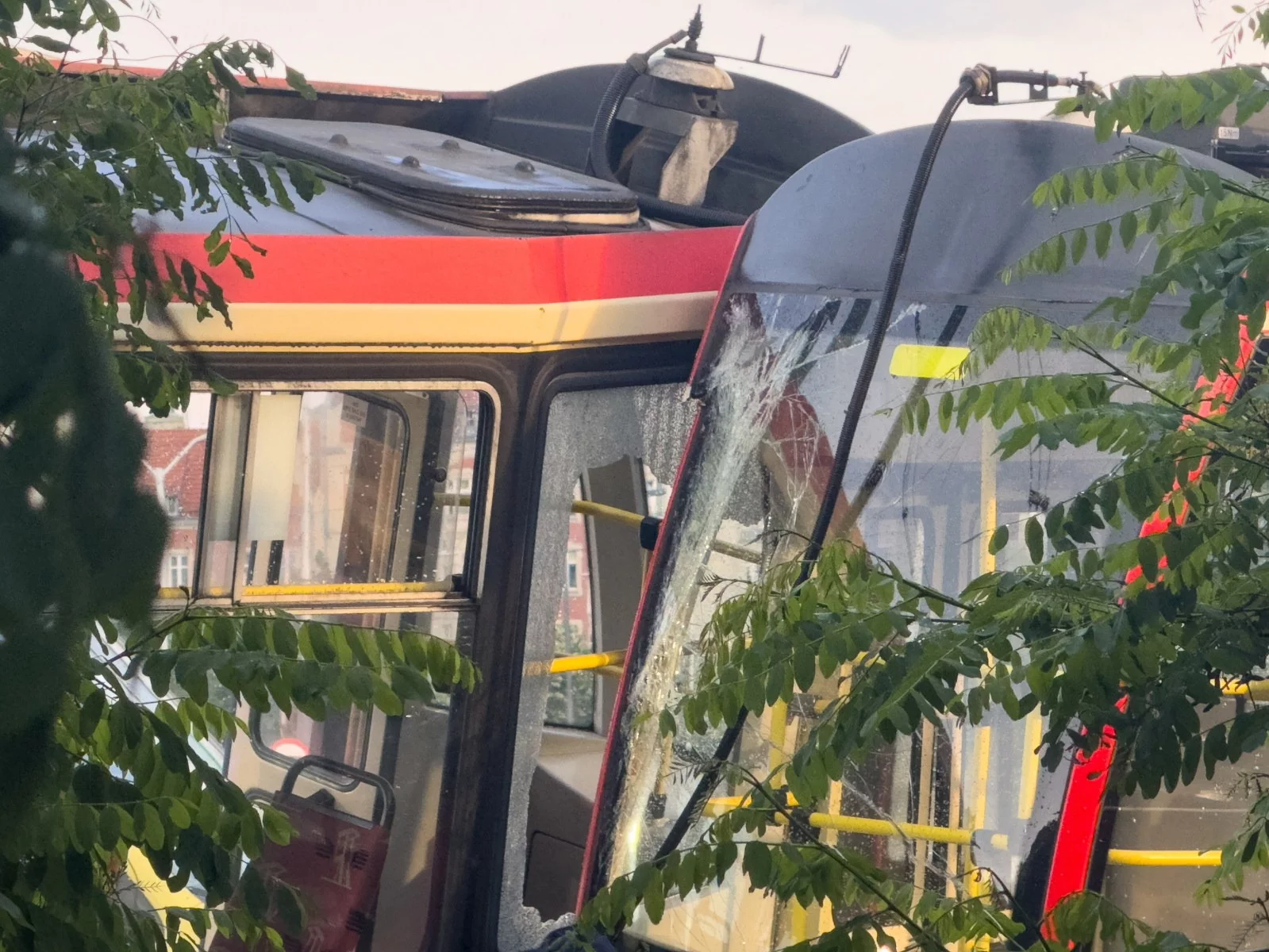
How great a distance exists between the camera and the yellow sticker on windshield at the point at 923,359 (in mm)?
3660

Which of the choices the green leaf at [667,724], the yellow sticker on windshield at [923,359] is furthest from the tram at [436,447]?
the green leaf at [667,724]

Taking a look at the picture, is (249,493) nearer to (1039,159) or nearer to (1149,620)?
(1039,159)

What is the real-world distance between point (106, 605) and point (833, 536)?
9.42 ft

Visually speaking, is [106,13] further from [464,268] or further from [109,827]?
[464,268]

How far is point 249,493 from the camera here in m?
3.76

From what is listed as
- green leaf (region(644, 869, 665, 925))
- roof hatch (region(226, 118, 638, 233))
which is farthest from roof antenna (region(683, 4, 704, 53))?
green leaf (region(644, 869, 665, 925))

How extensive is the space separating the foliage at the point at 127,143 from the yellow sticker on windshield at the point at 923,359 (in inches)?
69.8

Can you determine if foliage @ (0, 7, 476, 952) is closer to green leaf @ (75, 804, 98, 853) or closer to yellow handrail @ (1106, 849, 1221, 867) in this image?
green leaf @ (75, 804, 98, 853)

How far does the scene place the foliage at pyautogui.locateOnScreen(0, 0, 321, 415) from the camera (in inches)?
69.7

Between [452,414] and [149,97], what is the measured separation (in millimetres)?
2026

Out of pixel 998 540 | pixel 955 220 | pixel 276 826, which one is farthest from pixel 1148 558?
pixel 955 220

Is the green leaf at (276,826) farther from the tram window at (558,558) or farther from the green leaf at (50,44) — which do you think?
the tram window at (558,558)

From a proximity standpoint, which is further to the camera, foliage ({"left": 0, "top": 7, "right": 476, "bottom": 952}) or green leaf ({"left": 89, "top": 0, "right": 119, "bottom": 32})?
green leaf ({"left": 89, "top": 0, "right": 119, "bottom": 32})

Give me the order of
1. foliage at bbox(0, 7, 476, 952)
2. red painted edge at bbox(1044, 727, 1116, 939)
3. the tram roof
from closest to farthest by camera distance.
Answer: foliage at bbox(0, 7, 476, 952) → red painted edge at bbox(1044, 727, 1116, 939) → the tram roof
